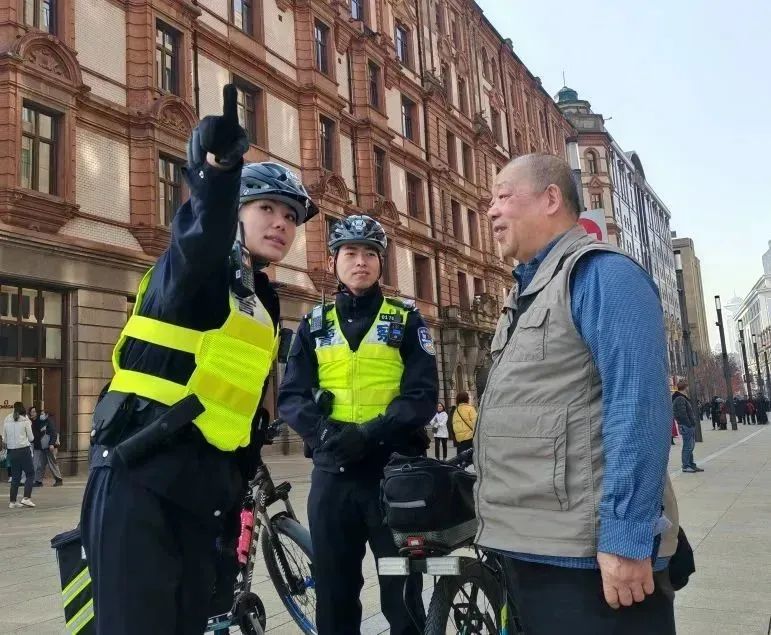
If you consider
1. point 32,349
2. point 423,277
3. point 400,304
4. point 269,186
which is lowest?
point 400,304

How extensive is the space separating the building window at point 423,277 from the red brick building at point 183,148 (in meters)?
0.07

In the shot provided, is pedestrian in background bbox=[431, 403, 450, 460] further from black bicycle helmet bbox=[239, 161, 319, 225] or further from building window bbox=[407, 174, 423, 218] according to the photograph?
black bicycle helmet bbox=[239, 161, 319, 225]

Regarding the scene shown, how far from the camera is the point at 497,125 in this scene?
138ft

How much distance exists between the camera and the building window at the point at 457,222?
35.3 metres

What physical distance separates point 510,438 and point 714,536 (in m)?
6.01

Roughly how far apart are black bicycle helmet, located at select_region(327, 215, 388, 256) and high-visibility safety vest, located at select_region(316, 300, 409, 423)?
0.41 meters

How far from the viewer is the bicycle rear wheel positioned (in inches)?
101

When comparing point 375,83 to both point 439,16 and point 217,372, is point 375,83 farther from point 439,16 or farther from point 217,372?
point 217,372

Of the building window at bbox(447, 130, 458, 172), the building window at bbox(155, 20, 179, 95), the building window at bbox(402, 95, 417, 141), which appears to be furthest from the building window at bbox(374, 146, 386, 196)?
the building window at bbox(155, 20, 179, 95)

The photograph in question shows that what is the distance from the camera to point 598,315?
1933 mm

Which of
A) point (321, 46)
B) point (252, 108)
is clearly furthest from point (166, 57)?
point (321, 46)

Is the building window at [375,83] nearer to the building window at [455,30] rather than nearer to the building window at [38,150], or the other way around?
the building window at [455,30]

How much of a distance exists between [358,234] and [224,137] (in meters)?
1.70

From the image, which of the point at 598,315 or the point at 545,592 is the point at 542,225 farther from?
the point at 545,592
